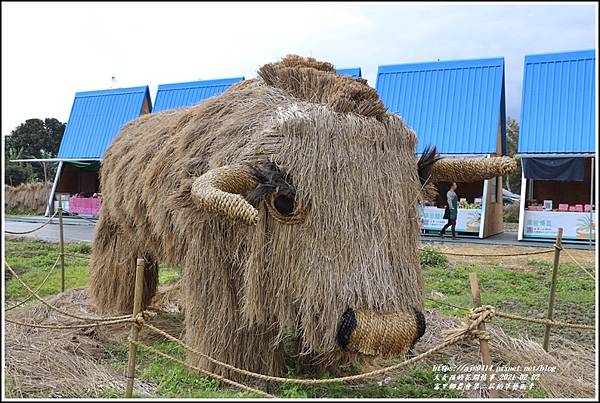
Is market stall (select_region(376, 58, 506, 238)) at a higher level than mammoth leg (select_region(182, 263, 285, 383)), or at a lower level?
higher

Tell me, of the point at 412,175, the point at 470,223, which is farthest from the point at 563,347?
the point at 470,223

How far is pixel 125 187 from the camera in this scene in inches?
207

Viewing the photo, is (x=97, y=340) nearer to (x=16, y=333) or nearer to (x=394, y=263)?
(x=16, y=333)

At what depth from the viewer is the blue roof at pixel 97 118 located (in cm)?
1920

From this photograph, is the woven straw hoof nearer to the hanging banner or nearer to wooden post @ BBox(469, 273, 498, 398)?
wooden post @ BBox(469, 273, 498, 398)

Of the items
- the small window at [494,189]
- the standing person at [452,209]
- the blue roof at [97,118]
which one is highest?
the blue roof at [97,118]

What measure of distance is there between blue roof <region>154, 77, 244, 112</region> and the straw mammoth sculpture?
1406 cm

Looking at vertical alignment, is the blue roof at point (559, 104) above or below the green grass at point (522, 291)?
above

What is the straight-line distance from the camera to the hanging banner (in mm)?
14779

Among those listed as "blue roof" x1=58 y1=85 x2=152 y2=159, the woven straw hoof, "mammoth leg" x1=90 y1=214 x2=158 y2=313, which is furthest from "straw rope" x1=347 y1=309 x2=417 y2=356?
"blue roof" x1=58 y1=85 x2=152 y2=159

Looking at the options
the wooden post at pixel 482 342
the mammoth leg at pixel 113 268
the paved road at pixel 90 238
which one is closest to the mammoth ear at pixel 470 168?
the wooden post at pixel 482 342

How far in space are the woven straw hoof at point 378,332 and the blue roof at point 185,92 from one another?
15.8 metres

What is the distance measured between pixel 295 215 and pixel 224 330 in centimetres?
113

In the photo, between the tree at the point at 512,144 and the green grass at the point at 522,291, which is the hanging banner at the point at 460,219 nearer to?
the green grass at the point at 522,291
